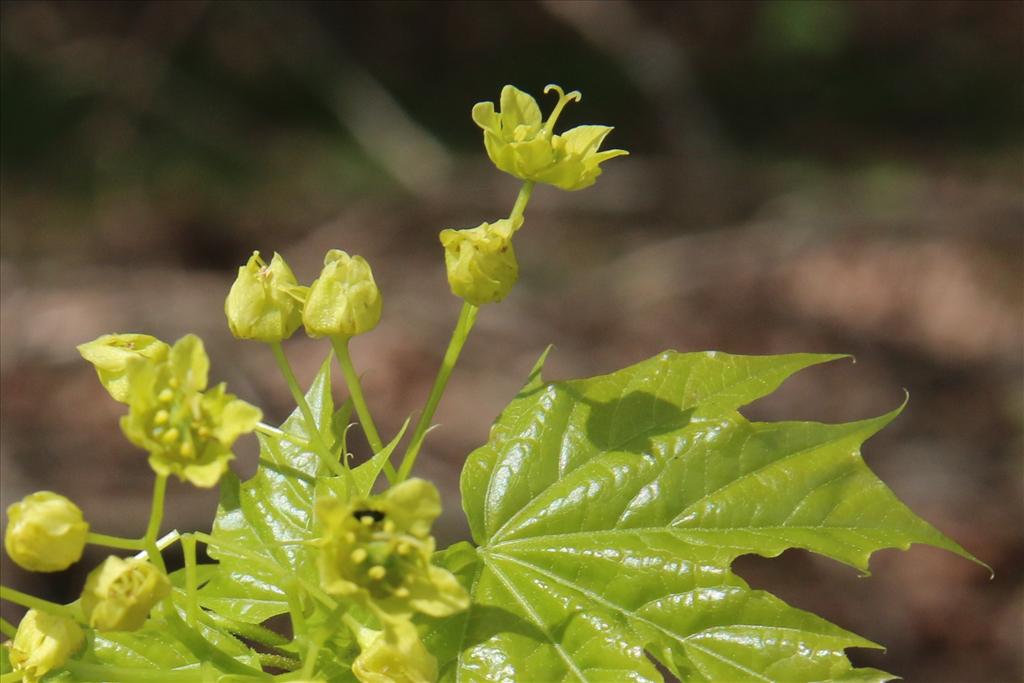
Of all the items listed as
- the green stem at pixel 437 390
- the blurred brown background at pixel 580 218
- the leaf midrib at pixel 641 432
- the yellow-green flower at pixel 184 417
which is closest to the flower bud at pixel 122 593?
the yellow-green flower at pixel 184 417

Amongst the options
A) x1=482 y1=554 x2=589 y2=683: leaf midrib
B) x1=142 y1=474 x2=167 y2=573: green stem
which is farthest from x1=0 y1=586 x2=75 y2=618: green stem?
x1=482 y1=554 x2=589 y2=683: leaf midrib

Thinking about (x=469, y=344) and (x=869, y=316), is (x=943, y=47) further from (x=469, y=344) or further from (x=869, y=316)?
(x=469, y=344)

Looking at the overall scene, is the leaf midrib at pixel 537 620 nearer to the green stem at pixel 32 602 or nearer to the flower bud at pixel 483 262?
the flower bud at pixel 483 262

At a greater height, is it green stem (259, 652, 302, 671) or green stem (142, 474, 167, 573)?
green stem (142, 474, 167, 573)

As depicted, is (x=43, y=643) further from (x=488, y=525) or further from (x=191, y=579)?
(x=488, y=525)

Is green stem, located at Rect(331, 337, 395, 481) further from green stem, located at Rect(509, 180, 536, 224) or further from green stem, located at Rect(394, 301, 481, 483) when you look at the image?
green stem, located at Rect(509, 180, 536, 224)

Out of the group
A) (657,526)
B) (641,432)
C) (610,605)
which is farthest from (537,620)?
(641,432)

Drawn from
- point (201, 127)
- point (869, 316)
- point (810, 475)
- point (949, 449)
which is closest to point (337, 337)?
point (810, 475)
